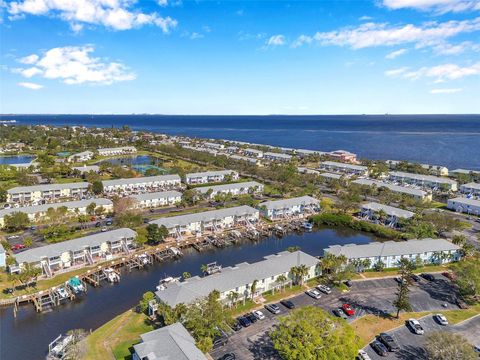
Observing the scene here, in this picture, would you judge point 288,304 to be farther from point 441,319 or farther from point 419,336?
point 441,319

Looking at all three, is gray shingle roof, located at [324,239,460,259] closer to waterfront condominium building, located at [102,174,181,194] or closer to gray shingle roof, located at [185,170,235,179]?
waterfront condominium building, located at [102,174,181,194]

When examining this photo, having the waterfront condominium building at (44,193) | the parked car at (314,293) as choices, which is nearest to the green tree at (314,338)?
the parked car at (314,293)

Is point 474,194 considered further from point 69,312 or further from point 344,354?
point 69,312

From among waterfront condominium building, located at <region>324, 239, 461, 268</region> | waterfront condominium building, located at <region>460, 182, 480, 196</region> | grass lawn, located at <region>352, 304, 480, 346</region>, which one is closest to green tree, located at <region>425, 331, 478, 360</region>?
grass lawn, located at <region>352, 304, 480, 346</region>

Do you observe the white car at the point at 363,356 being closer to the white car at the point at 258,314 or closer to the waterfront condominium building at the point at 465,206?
the white car at the point at 258,314

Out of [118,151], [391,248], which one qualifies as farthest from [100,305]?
[118,151]
